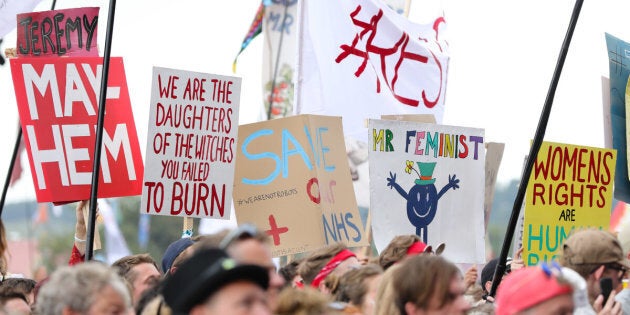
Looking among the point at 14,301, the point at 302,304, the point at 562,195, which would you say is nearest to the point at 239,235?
the point at 302,304

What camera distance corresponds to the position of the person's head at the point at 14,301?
692 cm

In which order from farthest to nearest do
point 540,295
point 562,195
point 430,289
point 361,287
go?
point 562,195
point 361,287
point 430,289
point 540,295

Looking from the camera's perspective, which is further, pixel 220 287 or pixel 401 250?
pixel 401 250

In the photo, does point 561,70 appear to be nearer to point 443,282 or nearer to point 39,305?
point 443,282

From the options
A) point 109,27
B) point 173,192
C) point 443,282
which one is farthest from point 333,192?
point 443,282

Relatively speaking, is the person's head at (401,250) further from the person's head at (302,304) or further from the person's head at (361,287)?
the person's head at (302,304)

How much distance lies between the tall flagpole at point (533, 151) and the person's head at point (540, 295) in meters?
3.29

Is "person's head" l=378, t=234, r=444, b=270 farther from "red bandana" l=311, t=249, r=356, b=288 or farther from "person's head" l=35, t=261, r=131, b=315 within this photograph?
"person's head" l=35, t=261, r=131, b=315

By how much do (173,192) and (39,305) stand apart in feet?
12.6

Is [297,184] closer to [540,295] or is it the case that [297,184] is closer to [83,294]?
[540,295]

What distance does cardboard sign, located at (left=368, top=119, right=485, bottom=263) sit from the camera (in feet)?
29.0

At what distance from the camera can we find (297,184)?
30.2 ft

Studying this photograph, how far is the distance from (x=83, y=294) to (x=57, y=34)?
4341 millimetres

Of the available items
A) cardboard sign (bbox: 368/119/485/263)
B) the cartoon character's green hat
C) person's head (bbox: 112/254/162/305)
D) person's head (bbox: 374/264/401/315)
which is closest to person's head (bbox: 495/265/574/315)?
person's head (bbox: 374/264/401/315)
